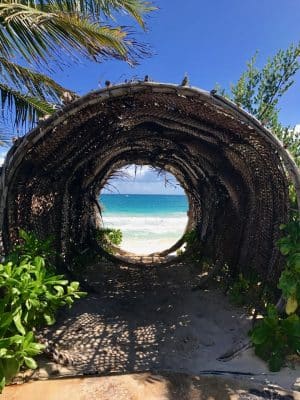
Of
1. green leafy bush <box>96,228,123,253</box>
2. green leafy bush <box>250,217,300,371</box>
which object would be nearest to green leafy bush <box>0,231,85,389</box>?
green leafy bush <box>250,217,300,371</box>

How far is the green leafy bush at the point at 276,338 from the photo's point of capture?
3.46 m

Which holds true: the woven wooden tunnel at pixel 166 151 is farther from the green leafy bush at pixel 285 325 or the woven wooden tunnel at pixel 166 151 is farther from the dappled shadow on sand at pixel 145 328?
the dappled shadow on sand at pixel 145 328

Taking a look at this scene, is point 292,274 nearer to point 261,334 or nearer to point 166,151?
point 261,334

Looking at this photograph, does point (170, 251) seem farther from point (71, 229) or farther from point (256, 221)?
point (256, 221)

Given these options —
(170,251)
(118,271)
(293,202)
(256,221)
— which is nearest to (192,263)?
(118,271)

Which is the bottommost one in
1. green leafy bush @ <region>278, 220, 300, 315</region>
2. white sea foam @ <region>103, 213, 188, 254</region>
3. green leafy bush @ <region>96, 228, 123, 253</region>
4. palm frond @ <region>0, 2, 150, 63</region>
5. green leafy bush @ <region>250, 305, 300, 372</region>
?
white sea foam @ <region>103, 213, 188, 254</region>

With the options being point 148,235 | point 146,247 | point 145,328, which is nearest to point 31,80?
point 145,328

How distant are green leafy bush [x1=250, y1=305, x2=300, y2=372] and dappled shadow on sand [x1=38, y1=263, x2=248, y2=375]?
1.90 feet

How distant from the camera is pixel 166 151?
7230mm

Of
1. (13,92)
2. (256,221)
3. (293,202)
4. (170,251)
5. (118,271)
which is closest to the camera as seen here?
(293,202)

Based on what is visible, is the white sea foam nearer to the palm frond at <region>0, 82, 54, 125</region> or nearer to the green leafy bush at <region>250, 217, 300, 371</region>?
the palm frond at <region>0, 82, 54, 125</region>

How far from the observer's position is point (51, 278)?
330cm

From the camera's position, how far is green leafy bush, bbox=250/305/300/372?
3.46 metres

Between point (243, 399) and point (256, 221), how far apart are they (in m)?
2.53
